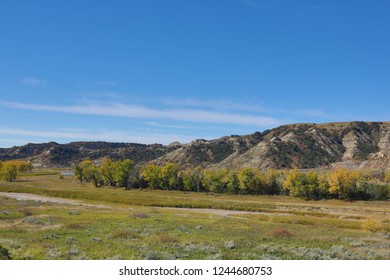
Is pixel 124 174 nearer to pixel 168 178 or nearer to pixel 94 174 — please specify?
pixel 94 174

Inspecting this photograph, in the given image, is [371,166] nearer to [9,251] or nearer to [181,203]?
[181,203]

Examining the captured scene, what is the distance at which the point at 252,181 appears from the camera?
114 meters

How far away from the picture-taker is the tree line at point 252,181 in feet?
328

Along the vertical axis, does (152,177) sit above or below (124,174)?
below

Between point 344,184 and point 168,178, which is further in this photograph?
point 168,178

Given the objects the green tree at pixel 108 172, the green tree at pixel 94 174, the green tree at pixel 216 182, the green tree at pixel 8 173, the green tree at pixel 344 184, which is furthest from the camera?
the green tree at pixel 8 173

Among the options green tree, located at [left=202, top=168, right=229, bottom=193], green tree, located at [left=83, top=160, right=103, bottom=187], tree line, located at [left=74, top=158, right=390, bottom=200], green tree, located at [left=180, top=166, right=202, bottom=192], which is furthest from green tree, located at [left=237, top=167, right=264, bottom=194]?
green tree, located at [left=83, top=160, right=103, bottom=187]

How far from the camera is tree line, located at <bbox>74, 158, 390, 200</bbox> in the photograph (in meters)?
99.9

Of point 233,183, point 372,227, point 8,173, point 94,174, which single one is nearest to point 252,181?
point 233,183

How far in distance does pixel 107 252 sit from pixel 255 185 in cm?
9376

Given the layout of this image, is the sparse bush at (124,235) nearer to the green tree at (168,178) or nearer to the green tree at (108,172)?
the green tree at (168,178)

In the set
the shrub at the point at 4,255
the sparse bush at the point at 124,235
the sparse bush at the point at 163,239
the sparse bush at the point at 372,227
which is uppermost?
the shrub at the point at 4,255

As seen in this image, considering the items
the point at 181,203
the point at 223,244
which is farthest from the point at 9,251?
the point at 181,203

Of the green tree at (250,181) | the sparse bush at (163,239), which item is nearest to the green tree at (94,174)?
the green tree at (250,181)
